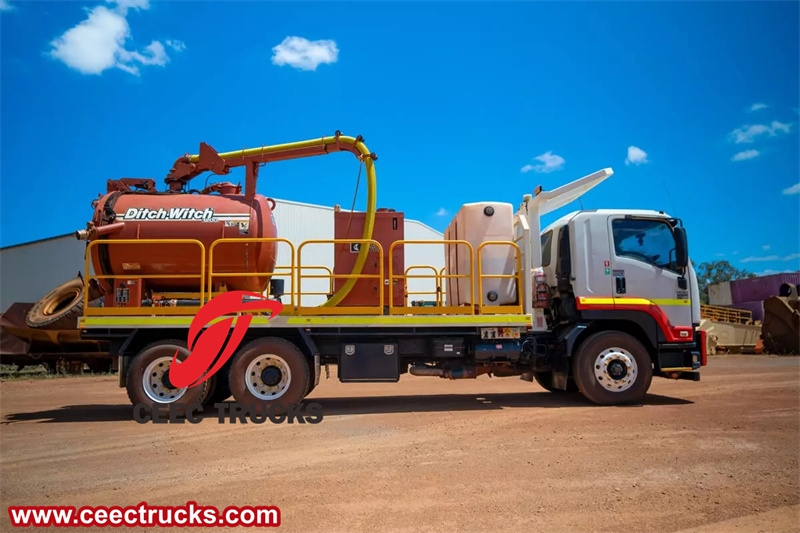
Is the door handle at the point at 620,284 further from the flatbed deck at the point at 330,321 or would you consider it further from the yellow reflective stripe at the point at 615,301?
the flatbed deck at the point at 330,321

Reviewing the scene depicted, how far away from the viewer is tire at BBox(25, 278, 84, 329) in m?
16.9

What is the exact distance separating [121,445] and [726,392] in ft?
33.0

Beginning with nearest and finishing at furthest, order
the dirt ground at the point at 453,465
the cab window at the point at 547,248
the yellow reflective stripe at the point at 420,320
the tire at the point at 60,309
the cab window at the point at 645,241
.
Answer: the dirt ground at the point at 453,465 < the yellow reflective stripe at the point at 420,320 < the cab window at the point at 645,241 < the cab window at the point at 547,248 < the tire at the point at 60,309

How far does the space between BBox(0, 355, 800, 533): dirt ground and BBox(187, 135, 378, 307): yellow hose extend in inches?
77.4

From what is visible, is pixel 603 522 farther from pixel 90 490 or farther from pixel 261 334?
pixel 261 334

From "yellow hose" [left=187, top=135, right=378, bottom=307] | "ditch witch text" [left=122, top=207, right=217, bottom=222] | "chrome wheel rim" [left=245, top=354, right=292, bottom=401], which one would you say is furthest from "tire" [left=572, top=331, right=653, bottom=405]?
"ditch witch text" [left=122, top=207, right=217, bottom=222]

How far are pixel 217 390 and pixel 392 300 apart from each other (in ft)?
11.0

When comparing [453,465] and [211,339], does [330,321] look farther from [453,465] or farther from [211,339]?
[453,465]

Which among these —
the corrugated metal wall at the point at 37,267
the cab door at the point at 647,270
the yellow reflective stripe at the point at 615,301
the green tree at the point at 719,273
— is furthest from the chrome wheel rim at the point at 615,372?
the green tree at the point at 719,273

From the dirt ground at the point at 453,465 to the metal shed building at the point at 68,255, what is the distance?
665 inches

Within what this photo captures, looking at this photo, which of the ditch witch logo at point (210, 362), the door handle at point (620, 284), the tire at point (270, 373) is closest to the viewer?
the ditch witch logo at point (210, 362)

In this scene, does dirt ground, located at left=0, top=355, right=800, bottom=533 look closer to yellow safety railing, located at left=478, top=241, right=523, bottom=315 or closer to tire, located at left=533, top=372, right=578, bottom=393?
tire, located at left=533, top=372, right=578, bottom=393

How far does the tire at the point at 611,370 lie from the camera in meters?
9.06

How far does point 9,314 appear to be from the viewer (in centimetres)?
1848
